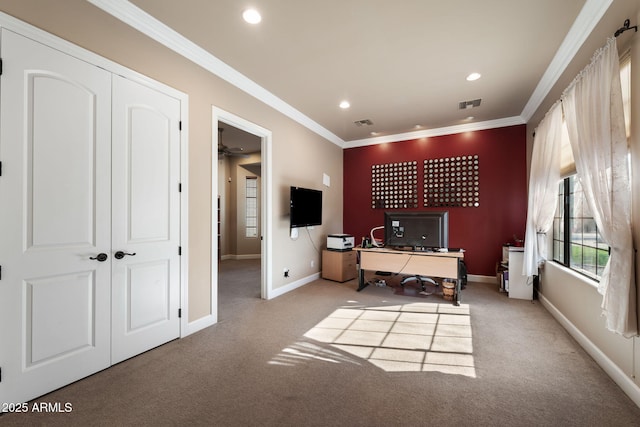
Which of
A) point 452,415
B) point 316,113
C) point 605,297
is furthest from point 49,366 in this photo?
point 316,113

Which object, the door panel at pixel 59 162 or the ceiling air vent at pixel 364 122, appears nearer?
the door panel at pixel 59 162

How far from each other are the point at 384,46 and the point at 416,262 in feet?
8.99

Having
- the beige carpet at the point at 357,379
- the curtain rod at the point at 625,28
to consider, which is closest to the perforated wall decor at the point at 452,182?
the beige carpet at the point at 357,379

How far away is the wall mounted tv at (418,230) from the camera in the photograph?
156 inches

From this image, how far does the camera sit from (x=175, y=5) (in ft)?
7.53

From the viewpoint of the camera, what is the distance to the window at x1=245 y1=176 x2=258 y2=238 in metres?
8.30

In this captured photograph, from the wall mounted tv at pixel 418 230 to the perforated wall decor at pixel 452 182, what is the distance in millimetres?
1590

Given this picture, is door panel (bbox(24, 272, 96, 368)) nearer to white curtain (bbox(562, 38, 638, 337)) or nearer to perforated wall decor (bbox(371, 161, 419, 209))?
white curtain (bbox(562, 38, 638, 337))

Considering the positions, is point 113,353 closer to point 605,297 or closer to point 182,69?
point 182,69

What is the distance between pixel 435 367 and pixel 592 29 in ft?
10.1

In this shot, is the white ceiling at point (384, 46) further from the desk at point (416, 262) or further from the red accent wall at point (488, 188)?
the desk at point (416, 262)

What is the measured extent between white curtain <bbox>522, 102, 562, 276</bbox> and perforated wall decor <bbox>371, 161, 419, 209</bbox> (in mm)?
2119

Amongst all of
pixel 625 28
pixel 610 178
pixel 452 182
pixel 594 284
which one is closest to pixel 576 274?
pixel 594 284

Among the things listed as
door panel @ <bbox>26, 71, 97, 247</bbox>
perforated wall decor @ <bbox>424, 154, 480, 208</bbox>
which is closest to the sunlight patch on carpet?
door panel @ <bbox>26, 71, 97, 247</bbox>
